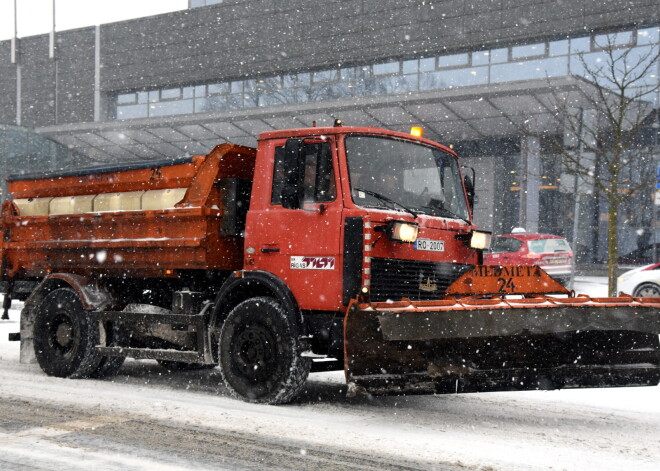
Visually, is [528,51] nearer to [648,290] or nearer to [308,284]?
[648,290]

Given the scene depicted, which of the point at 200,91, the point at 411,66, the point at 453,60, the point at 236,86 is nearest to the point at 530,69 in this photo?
the point at 453,60

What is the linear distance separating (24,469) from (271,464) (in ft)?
5.01

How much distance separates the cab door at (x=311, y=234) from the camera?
23.7 feet

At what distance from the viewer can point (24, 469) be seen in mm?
5156

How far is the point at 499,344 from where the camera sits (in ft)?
21.7

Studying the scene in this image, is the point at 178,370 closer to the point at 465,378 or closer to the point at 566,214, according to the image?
the point at 465,378

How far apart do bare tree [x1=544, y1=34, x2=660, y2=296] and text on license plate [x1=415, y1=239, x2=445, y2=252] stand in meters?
9.12

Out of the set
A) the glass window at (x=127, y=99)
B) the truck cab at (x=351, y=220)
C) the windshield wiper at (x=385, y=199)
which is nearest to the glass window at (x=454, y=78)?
the glass window at (x=127, y=99)

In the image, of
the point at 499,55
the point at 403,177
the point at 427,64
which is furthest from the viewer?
Result: the point at 427,64

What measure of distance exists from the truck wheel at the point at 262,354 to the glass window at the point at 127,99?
30.6 metres

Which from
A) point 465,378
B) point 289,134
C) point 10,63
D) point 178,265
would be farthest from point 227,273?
point 10,63

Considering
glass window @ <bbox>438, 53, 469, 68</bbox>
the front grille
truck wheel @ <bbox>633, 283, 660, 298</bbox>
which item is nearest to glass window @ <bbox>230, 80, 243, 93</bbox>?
glass window @ <bbox>438, 53, 469, 68</bbox>

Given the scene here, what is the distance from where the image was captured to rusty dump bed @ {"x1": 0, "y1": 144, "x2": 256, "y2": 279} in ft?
26.9

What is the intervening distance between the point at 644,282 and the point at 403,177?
1194 centimetres
